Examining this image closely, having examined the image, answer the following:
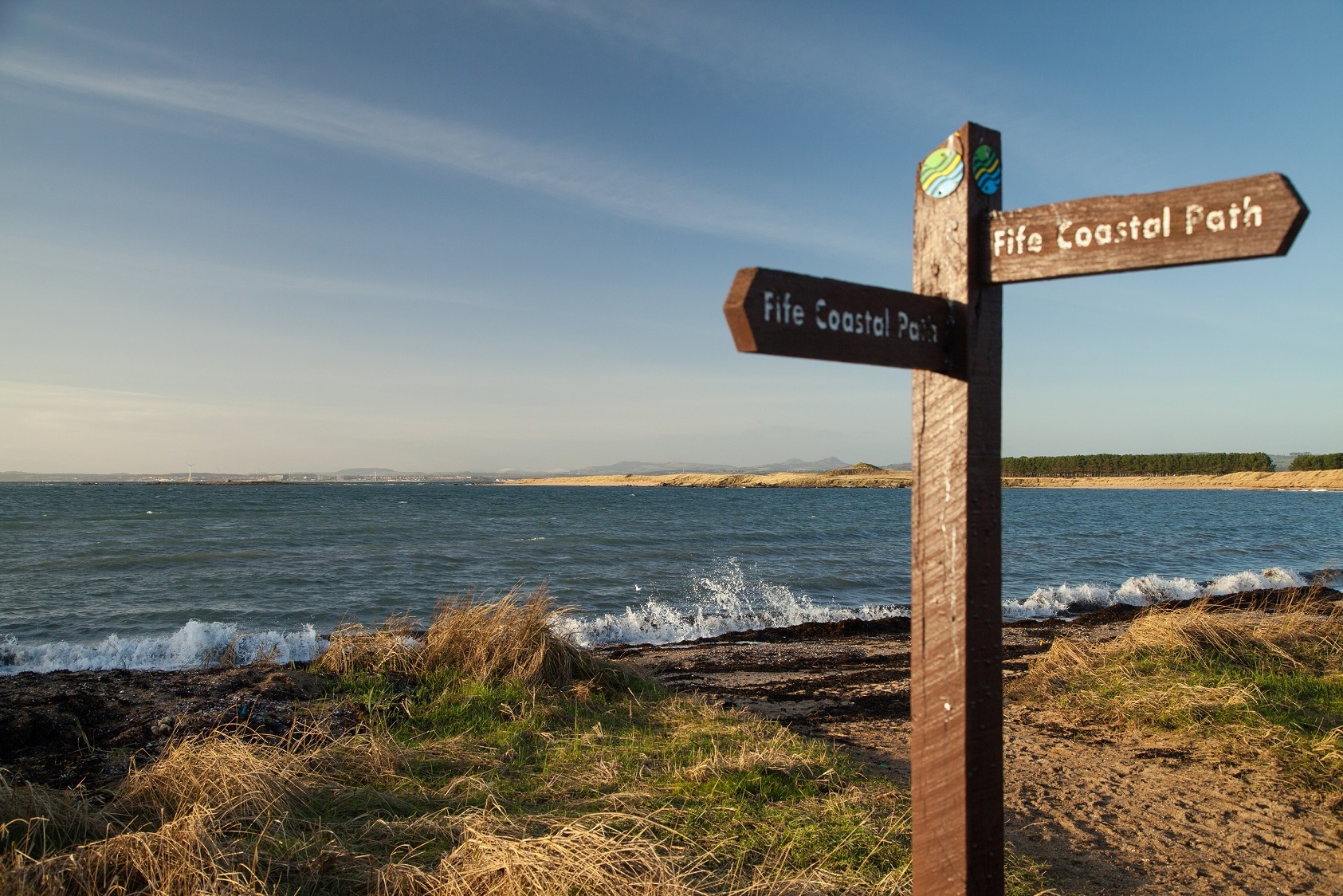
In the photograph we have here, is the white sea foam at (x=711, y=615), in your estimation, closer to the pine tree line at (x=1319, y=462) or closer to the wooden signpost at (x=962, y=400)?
the wooden signpost at (x=962, y=400)

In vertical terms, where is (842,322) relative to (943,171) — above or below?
below

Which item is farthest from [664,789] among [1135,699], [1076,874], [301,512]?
[301,512]

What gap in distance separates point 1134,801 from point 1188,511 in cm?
5728

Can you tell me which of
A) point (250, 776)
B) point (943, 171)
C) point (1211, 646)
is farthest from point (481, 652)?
point (1211, 646)

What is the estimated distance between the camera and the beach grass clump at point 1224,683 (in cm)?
568

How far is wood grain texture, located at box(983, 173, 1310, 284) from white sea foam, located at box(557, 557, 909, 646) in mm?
10110

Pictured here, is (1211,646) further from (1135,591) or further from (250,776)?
(1135,591)

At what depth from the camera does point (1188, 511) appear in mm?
52406

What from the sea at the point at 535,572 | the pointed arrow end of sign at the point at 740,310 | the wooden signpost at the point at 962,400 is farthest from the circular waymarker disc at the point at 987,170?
the sea at the point at 535,572

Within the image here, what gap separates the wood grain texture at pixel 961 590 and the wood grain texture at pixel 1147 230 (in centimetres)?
11

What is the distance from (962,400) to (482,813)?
3091 millimetres

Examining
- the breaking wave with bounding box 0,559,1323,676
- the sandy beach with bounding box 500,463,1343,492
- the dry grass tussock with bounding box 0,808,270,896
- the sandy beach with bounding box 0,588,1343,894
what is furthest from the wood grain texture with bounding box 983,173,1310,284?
the sandy beach with bounding box 500,463,1343,492

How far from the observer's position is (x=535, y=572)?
71.3 feet

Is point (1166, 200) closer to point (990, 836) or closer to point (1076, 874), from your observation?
point (990, 836)
